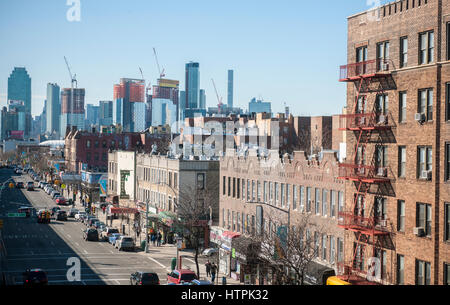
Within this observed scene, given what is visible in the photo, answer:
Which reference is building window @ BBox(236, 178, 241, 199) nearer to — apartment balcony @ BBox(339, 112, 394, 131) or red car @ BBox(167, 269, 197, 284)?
red car @ BBox(167, 269, 197, 284)

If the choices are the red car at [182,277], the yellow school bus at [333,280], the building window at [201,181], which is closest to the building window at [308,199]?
the yellow school bus at [333,280]

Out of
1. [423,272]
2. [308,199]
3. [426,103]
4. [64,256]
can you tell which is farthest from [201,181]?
[426,103]

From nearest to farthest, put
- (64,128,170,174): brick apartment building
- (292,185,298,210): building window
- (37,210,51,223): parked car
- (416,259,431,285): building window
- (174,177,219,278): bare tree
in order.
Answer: (416,259,431,285): building window
(292,185,298,210): building window
(174,177,219,278): bare tree
(37,210,51,223): parked car
(64,128,170,174): brick apartment building

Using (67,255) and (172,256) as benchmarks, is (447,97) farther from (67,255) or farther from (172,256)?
(67,255)

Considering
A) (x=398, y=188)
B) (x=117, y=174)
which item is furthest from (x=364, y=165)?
(x=117, y=174)

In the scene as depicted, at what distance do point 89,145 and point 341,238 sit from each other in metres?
127

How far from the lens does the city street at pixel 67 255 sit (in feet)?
152

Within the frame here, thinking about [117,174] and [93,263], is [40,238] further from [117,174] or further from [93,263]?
[117,174]

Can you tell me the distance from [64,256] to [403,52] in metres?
37.8

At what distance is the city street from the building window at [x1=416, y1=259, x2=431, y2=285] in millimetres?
20375

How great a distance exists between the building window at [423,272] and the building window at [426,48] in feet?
33.4

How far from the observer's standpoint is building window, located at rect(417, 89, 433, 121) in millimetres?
29875

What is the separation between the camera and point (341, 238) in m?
38.3

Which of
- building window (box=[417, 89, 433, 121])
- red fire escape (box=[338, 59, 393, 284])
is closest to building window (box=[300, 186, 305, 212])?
red fire escape (box=[338, 59, 393, 284])
